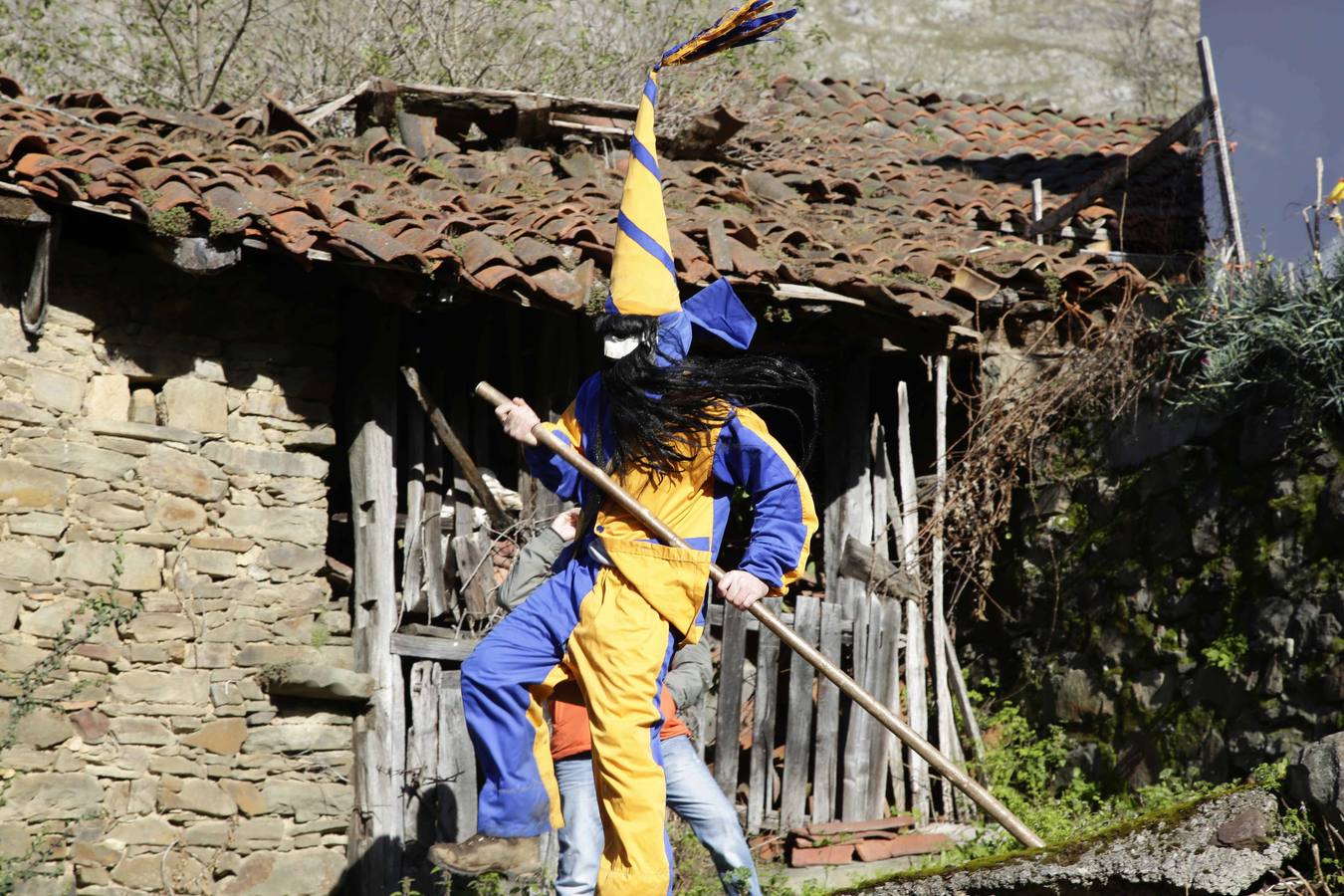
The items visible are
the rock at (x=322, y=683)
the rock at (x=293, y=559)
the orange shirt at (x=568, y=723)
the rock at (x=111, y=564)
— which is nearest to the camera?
the orange shirt at (x=568, y=723)

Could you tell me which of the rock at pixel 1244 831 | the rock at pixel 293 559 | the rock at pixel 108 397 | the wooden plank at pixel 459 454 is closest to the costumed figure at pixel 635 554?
the rock at pixel 1244 831

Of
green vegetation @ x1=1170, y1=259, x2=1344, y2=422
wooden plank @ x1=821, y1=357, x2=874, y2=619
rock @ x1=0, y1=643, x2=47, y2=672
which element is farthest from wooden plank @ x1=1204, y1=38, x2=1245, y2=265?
rock @ x1=0, y1=643, x2=47, y2=672

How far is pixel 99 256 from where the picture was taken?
19.3 feet

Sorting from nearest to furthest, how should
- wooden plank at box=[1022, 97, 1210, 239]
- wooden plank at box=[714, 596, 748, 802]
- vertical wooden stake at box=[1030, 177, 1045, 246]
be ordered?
wooden plank at box=[714, 596, 748, 802]
wooden plank at box=[1022, 97, 1210, 239]
vertical wooden stake at box=[1030, 177, 1045, 246]

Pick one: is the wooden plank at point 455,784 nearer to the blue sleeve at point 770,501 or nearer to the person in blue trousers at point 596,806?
the person in blue trousers at point 596,806

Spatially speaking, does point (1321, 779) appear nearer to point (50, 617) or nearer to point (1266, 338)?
point (1266, 338)

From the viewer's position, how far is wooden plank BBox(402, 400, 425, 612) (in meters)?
6.26

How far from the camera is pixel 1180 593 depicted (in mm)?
6359

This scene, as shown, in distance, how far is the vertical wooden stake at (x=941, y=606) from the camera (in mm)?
7000

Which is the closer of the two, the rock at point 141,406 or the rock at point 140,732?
the rock at point 140,732

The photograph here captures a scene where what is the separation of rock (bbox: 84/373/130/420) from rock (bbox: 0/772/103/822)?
1.41m

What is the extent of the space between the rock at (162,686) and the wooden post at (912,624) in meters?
3.22

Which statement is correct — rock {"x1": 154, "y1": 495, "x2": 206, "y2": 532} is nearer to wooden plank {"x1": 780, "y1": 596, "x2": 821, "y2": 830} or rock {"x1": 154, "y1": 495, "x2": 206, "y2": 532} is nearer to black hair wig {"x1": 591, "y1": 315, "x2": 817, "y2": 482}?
black hair wig {"x1": 591, "y1": 315, "x2": 817, "y2": 482}

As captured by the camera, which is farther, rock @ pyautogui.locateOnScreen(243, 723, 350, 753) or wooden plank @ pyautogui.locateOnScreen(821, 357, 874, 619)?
wooden plank @ pyautogui.locateOnScreen(821, 357, 874, 619)
